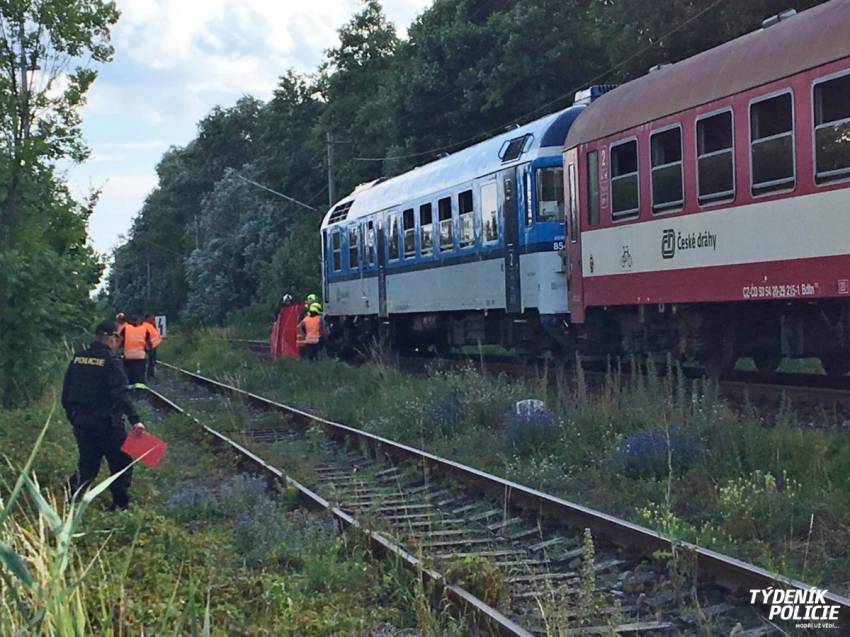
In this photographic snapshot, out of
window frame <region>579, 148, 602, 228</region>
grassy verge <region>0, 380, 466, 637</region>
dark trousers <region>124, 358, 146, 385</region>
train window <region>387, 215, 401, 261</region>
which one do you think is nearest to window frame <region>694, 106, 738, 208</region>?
window frame <region>579, 148, 602, 228</region>

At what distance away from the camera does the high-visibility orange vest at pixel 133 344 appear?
18828 mm

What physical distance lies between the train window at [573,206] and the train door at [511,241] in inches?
54.1

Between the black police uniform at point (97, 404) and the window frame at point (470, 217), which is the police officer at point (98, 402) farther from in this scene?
the window frame at point (470, 217)

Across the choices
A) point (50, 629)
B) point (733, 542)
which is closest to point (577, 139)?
point (733, 542)

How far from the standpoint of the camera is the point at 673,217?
40.9 ft

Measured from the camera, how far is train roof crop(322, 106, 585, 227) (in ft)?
52.6

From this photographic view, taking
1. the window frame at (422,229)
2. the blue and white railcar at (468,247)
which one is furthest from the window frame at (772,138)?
the window frame at (422,229)

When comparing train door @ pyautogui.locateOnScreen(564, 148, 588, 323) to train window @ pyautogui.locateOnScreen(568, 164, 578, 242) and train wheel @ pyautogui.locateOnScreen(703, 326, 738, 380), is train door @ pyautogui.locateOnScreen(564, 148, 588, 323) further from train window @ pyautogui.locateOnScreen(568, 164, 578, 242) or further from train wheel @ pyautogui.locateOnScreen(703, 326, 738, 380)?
train wheel @ pyautogui.locateOnScreen(703, 326, 738, 380)

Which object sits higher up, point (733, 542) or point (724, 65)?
point (724, 65)

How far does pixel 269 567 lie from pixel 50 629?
4051 millimetres

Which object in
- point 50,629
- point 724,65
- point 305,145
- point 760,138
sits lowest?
point 50,629

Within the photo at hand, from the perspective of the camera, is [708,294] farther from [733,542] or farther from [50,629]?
[50,629]

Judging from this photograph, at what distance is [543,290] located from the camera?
614 inches

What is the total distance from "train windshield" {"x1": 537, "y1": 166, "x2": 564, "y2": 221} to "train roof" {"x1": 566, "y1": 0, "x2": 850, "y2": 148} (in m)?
0.94
